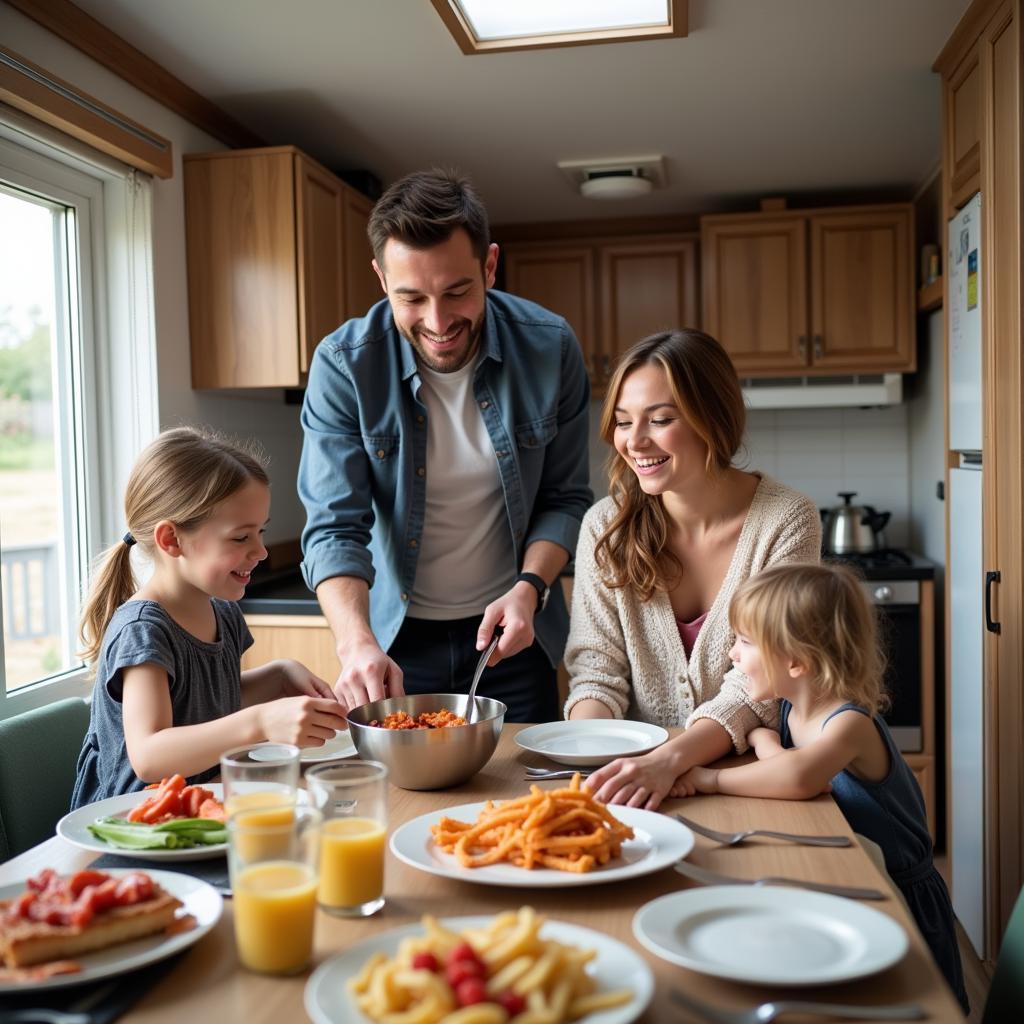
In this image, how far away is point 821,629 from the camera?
149cm

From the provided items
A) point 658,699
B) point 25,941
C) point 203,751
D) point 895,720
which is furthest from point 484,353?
point 895,720

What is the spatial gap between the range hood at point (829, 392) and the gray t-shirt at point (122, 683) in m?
3.06

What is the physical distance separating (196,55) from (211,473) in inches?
65.5

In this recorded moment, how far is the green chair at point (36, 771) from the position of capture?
169 centimetres

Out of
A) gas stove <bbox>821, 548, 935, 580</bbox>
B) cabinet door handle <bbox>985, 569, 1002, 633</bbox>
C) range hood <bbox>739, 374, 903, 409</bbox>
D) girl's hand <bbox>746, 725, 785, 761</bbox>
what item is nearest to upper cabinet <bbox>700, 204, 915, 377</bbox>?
range hood <bbox>739, 374, 903, 409</bbox>

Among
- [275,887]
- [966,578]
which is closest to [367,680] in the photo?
[275,887]

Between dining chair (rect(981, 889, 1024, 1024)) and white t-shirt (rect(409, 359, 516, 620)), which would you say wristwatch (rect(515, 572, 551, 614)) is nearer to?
white t-shirt (rect(409, 359, 516, 620))

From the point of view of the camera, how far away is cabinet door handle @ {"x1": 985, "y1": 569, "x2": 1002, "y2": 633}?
8.65ft

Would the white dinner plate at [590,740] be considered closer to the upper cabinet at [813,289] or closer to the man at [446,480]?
the man at [446,480]

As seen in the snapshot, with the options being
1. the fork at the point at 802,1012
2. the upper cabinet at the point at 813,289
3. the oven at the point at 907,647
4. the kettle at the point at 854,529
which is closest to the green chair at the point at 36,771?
the fork at the point at 802,1012

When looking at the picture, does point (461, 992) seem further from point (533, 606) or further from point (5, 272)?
point (5, 272)

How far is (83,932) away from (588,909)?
0.45 m

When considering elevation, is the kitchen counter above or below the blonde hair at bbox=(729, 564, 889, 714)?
below

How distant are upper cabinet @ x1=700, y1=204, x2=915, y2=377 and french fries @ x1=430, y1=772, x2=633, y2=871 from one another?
11.5 ft
